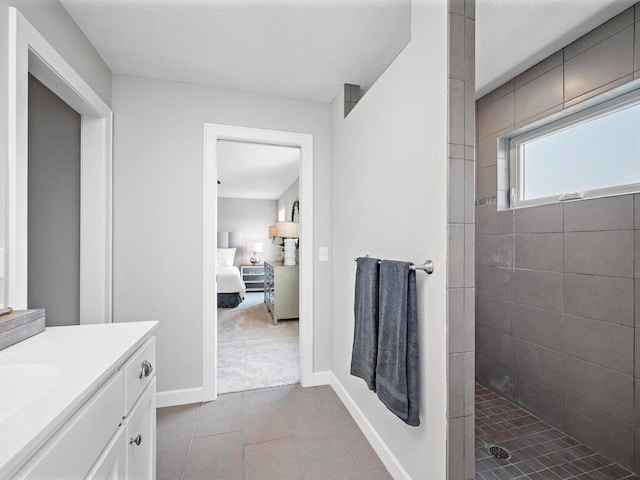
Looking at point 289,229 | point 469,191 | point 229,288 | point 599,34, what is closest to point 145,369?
point 469,191

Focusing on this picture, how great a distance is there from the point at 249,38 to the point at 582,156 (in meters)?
2.13

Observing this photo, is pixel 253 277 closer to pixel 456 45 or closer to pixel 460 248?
pixel 460 248

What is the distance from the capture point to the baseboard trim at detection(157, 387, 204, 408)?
90.8 inches

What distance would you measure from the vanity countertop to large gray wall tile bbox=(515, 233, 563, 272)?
7.49 feet

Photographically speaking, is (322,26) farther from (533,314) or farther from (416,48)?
(533,314)

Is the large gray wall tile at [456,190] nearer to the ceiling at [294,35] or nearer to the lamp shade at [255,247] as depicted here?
the ceiling at [294,35]

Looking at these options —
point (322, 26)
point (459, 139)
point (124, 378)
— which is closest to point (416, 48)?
point (459, 139)

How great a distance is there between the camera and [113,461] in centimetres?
95

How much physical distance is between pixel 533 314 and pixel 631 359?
1.83 feet

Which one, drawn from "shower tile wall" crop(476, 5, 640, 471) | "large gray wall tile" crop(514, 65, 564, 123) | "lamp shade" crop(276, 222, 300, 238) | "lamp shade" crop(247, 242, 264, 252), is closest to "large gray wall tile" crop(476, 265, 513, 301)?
"shower tile wall" crop(476, 5, 640, 471)

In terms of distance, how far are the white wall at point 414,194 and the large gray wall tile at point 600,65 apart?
1.11m

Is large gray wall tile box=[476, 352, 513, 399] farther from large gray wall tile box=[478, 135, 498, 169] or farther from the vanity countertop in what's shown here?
the vanity countertop

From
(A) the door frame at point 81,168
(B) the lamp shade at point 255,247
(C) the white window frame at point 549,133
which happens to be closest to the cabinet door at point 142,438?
(A) the door frame at point 81,168

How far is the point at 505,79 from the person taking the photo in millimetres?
2277
